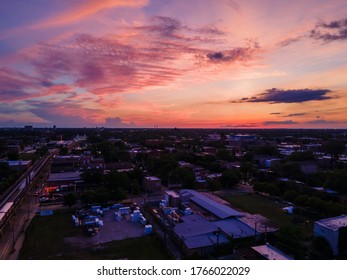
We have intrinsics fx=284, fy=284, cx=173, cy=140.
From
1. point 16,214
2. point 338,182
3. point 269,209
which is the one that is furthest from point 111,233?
point 338,182

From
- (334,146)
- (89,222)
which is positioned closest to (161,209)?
(89,222)

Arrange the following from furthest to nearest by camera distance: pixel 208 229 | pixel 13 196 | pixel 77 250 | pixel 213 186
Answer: pixel 213 186 → pixel 13 196 → pixel 208 229 → pixel 77 250

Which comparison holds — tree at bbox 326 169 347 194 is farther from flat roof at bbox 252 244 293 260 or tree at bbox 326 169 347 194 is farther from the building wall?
flat roof at bbox 252 244 293 260

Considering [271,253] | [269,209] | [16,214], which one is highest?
[271,253]

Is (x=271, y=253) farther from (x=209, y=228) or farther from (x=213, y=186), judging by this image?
(x=213, y=186)

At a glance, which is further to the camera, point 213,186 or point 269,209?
point 213,186

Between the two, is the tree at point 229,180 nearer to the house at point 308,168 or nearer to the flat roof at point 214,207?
the flat roof at point 214,207

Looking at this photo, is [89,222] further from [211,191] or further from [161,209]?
[211,191]
